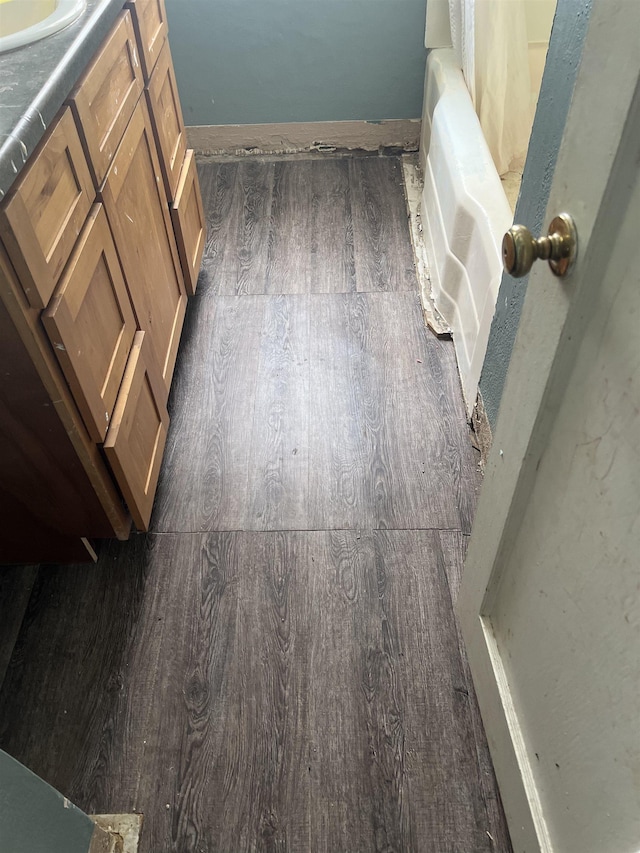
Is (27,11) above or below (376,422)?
above

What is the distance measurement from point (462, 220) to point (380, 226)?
605 mm

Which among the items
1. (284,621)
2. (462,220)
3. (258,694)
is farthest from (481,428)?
(258,694)

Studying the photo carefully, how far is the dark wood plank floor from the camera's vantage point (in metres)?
1.10

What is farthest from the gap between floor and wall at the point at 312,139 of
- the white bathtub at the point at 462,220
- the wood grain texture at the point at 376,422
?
the wood grain texture at the point at 376,422

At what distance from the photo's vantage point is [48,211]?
0.98 m

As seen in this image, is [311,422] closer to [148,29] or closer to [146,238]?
[146,238]

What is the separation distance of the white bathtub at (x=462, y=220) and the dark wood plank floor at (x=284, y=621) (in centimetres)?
11

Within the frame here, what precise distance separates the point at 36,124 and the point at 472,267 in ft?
3.54

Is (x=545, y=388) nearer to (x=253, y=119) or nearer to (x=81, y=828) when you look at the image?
(x=81, y=828)

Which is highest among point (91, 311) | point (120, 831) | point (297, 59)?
point (91, 311)

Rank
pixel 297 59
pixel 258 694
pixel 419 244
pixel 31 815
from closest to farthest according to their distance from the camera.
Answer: pixel 31 815, pixel 258 694, pixel 419 244, pixel 297 59

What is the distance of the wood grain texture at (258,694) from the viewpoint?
1084 millimetres

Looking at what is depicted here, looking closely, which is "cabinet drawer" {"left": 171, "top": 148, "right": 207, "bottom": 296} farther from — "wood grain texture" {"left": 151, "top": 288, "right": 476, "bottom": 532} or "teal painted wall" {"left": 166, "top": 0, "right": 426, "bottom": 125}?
"teal painted wall" {"left": 166, "top": 0, "right": 426, "bottom": 125}

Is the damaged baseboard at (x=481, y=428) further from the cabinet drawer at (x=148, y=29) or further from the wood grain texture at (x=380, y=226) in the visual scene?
the cabinet drawer at (x=148, y=29)
